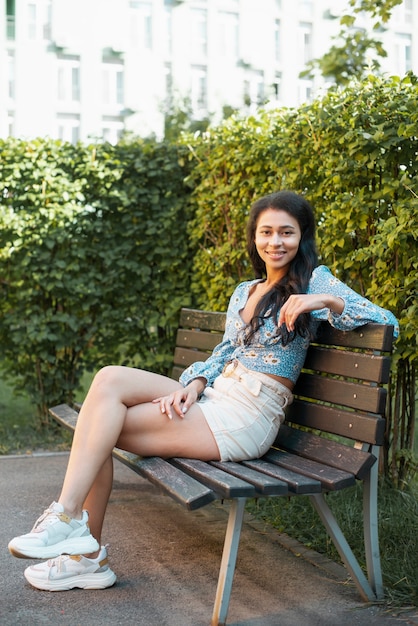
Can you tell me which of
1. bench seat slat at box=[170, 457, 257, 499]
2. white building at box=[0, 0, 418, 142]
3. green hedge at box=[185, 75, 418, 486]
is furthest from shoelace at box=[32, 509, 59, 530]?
white building at box=[0, 0, 418, 142]

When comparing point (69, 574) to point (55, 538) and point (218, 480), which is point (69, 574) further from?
point (218, 480)

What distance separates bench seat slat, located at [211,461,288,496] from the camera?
3012 millimetres

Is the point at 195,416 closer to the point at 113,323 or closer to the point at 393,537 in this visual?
the point at 393,537

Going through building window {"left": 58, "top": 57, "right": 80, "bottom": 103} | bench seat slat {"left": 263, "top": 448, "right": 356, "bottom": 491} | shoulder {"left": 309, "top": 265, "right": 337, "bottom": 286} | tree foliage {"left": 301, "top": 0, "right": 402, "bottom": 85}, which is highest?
building window {"left": 58, "top": 57, "right": 80, "bottom": 103}

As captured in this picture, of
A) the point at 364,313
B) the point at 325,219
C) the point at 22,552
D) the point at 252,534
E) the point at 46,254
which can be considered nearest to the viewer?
the point at 22,552

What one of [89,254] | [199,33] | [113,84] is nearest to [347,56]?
[89,254]

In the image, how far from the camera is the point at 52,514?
324cm

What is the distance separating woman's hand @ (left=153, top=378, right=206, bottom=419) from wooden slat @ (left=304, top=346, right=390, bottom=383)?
0.54 metres

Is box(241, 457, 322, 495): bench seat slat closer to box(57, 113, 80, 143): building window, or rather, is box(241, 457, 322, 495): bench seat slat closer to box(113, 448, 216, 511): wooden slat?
box(113, 448, 216, 511): wooden slat

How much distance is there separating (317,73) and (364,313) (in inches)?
345

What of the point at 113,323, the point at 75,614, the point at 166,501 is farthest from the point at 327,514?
the point at 113,323

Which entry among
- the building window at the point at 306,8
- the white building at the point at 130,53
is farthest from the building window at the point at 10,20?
the building window at the point at 306,8

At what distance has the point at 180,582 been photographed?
3582 millimetres

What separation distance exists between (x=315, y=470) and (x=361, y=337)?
571 mm
